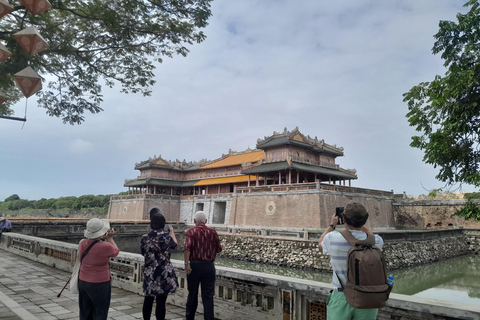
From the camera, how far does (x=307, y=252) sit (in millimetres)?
18109

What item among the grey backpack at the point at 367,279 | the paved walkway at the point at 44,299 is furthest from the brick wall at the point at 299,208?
the grey backpack at the point at 367,279

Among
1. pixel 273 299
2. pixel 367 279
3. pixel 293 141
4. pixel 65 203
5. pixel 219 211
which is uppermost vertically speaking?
pixel 293 141

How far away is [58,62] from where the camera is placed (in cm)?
800

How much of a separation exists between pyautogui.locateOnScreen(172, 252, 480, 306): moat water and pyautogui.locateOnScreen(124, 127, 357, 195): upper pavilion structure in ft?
27.2

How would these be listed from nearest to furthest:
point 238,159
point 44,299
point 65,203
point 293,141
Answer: point 44,299 → point 293,141 → point 238,159 → point 65,203

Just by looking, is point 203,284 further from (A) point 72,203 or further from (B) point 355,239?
(A) point 72,203

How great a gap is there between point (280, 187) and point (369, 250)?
2353 cm

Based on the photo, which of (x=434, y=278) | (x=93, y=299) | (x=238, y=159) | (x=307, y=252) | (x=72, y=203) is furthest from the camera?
(x=72, y=203)

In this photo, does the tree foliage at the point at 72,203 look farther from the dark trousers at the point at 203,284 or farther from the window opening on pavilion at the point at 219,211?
the dark trousers at the point at 203,284

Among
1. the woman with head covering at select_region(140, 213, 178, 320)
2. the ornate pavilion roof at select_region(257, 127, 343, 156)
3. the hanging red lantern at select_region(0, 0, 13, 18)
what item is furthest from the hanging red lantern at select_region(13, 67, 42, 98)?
the ornate pavilion roof at select_region(257, 127, 343, 156)

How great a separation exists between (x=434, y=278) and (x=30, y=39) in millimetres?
20742

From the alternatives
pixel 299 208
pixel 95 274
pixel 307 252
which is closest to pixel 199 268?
pixel 95 274

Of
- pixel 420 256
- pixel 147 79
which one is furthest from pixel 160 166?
pixel 147 79

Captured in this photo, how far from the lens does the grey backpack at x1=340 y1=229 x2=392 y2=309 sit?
2.32 metres
